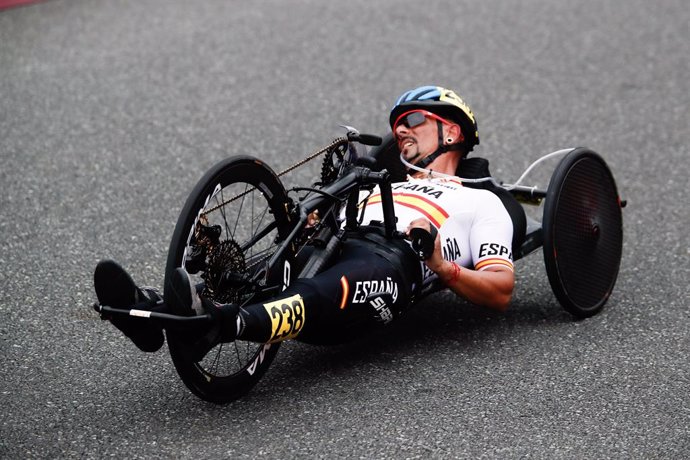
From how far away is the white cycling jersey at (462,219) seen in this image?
15.9 ft

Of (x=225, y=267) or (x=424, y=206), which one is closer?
(x=225, y=267)

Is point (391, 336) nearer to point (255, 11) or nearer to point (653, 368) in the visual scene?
point (653, 368)

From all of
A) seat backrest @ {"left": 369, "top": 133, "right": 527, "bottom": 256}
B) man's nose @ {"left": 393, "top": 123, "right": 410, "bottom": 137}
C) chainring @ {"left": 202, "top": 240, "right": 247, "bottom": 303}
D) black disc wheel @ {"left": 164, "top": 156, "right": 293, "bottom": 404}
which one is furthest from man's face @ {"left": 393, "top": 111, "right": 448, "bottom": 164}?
chainring @ {"left": 202, "top": 240, "right": 247, "bottom": 303}

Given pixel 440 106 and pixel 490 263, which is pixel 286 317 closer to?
pixel 490 263

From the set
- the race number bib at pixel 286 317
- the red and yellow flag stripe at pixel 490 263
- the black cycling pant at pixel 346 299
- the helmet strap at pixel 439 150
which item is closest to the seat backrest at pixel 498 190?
the helmet strap at pixel 439 150

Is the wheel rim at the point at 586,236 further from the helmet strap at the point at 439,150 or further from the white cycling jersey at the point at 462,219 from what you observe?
the helmet strap at the point at 439,150

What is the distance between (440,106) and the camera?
5160mm

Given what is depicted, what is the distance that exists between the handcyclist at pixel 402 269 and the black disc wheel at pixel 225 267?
12 centimetres

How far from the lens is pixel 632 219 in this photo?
6.62m

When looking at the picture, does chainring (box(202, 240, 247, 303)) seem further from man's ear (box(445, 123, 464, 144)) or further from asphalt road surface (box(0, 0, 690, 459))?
man's ear (box(445, 123, 464, 144))

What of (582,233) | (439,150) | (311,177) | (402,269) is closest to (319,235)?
(402,269)

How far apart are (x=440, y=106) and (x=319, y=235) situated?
0.93 meters

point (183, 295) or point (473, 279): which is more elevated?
point (183, 295)

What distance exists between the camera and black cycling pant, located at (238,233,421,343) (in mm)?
4137
